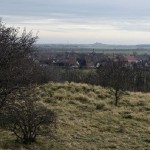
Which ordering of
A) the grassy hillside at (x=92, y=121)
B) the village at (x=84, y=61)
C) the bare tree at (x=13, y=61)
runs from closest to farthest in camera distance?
1. the bare tree at (x=13, y=61)
2. the grassy hillside at (x=92, y=121)
3. the village at (x=84, y=61)

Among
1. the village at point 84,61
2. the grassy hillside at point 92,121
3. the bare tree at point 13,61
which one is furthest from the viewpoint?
the village at point 84,61

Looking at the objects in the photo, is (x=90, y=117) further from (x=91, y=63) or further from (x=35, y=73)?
(x=91, y=63)

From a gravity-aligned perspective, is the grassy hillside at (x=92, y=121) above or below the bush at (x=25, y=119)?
below

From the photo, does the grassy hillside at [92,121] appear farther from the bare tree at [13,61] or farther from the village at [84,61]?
the village at [84,61]

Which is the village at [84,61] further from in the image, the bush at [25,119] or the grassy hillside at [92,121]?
the bush at [25,119]

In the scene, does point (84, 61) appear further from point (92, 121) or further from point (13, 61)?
point (13, 61)

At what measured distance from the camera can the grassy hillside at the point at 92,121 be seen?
38.7 feet

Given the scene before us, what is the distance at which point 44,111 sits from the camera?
11891 millimetres

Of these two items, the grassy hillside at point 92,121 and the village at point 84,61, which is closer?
the grassy hillside at point 92,121

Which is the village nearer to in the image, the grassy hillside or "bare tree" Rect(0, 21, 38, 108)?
the grassy hillside

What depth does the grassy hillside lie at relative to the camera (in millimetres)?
11781

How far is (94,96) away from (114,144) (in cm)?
870

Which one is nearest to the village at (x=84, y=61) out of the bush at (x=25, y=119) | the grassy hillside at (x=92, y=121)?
the grassy hillside at (x=92, y=121)

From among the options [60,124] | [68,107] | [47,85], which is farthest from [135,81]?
[60,124]
